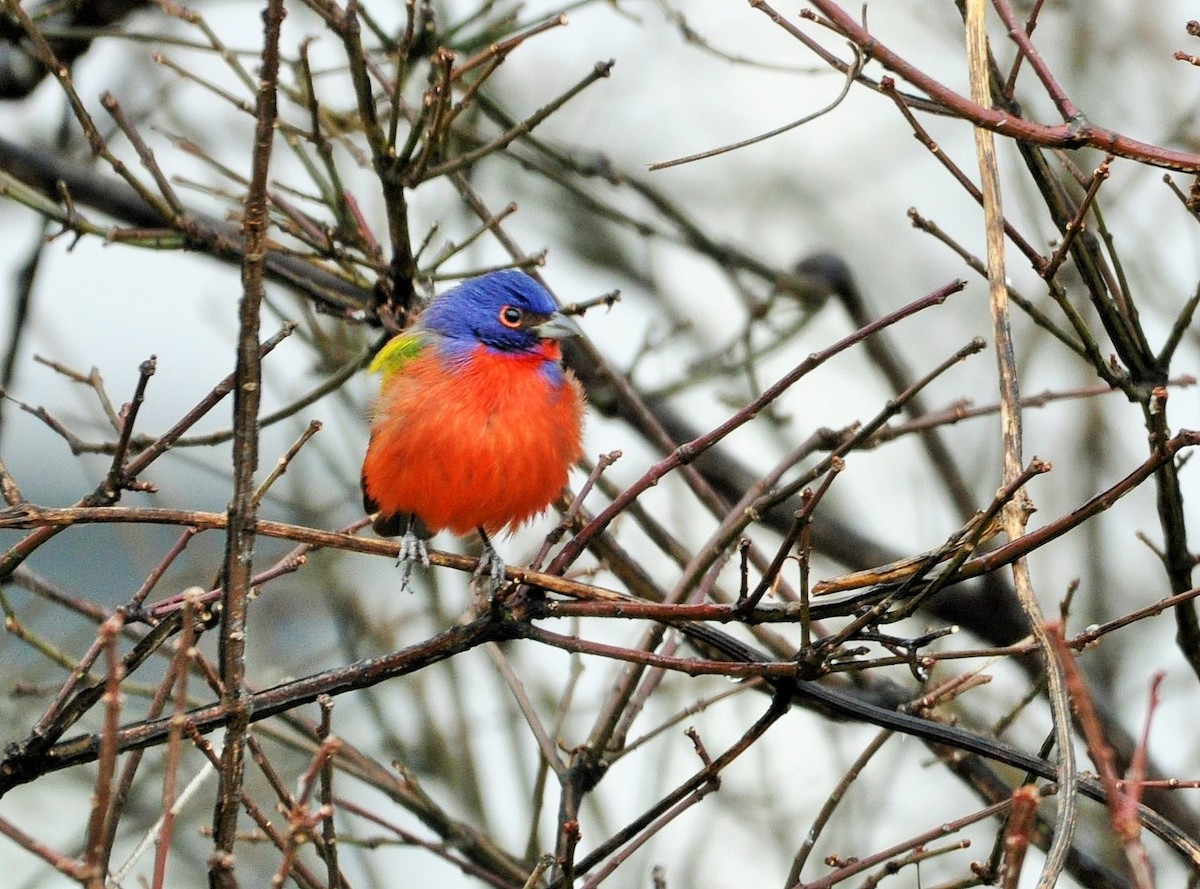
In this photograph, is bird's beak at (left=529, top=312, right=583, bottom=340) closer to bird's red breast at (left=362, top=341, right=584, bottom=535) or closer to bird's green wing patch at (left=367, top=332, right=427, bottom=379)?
bird's red breast at (left=362, top=341, right=584, bottom=535)

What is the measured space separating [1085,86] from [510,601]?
6.52 m

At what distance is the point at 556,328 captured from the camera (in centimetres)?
618

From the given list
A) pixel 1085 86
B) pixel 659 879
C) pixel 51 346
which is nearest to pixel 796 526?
pixel 659 879

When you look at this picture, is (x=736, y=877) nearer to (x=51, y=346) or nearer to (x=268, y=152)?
(x=51, y=346)

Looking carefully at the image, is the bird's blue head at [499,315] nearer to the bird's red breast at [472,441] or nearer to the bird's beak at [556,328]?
the bird's beak at [556,328]

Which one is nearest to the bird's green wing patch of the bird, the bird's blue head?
the bird

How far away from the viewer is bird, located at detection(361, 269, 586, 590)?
18.5ft

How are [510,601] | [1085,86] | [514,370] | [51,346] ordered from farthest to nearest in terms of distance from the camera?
[1085,86] → [51,346] → [514,370] → [510,601]

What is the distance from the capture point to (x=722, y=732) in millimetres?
9000

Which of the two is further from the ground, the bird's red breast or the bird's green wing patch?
the bird's green wing patch

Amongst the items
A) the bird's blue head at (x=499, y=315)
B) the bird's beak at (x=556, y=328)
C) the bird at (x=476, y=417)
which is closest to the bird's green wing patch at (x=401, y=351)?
the bird at (x=476, y=417)

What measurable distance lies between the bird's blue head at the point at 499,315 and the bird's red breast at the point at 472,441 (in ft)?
0.62

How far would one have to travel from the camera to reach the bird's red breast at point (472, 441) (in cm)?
562

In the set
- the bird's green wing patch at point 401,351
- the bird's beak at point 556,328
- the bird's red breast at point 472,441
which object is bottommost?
the bird's red breast at point 472,441
